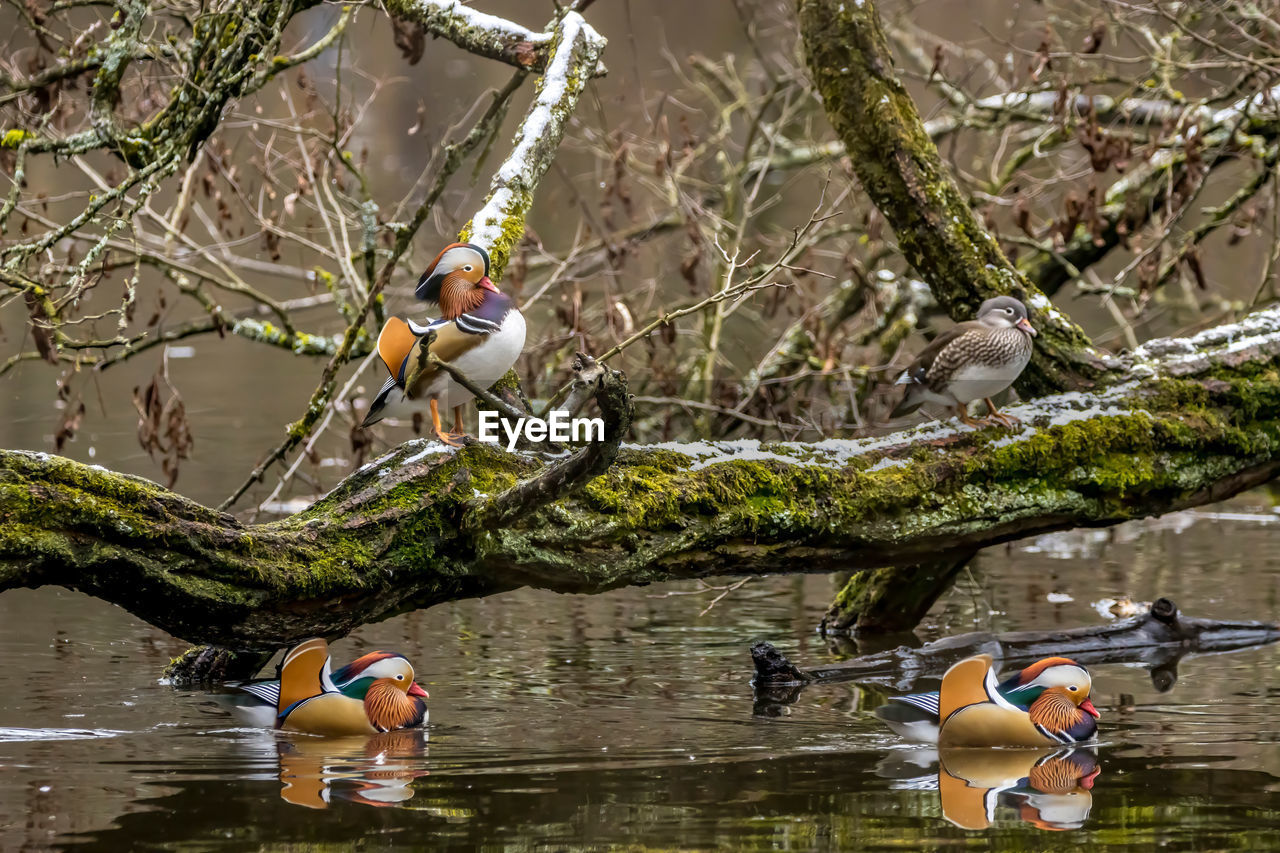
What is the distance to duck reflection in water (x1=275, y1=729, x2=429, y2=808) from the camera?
174 inches

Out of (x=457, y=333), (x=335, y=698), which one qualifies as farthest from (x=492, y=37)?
(x=335, y=698)

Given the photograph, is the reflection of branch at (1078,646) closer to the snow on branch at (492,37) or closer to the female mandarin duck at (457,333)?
the female mandarin duck at (457,333)

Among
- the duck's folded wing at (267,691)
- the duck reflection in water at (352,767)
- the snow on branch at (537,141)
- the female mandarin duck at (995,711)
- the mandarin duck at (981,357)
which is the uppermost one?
the snow on branch at (537,141)

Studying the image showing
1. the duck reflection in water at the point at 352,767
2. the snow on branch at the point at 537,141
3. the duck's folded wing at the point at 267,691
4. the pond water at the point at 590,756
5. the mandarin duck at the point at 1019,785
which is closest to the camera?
the pond water at the point at 590,756

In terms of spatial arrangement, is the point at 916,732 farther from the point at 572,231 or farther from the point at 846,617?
the point at 572,231

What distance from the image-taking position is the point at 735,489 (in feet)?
16.8

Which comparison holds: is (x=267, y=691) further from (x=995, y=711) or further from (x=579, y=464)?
(x=995, y=711)

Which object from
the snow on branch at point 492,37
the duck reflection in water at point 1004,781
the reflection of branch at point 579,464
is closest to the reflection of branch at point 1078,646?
the duck reflection in water at point 1004,781

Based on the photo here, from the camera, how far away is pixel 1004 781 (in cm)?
472

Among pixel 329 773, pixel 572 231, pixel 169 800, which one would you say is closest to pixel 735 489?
pixel 329 773

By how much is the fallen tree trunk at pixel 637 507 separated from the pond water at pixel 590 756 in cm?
53

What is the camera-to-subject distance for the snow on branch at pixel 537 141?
5.46 m

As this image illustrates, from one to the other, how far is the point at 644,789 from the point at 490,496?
39.8 inches

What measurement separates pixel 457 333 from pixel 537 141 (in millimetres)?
1595
